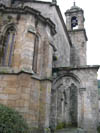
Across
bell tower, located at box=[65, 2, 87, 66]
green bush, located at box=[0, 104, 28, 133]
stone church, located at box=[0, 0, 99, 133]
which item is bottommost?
green bush, located at box=[0, 104, 28, 133]

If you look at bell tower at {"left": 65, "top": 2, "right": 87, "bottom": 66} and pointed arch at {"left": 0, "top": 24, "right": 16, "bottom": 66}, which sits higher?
bell tower at {"left": 65, "top": 2, "right": 87, "bottom": 66}

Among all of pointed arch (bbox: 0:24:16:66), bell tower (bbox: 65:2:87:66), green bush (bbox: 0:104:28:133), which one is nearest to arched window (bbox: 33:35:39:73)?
pointed arch (bbox: 0:24:16:66)

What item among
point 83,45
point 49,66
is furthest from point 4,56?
point 83,45

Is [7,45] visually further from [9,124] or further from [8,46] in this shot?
[9,124]

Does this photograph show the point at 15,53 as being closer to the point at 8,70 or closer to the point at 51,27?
the point at 8,70

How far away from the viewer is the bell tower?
2125 cm

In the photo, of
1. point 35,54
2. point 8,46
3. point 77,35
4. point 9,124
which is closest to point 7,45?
point 8,46

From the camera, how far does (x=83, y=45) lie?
21703mm

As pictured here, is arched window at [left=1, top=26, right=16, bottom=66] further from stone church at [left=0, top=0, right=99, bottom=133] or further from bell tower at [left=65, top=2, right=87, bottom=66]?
bell tower at [left=65, top=2, right=87, bottom=66]

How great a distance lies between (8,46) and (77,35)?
14838 mm

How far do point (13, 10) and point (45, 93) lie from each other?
16.2 feet

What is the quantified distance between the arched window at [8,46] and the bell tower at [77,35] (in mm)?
12911

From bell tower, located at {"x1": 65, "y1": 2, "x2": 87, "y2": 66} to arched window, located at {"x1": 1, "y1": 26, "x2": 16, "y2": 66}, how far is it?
42.4 ft

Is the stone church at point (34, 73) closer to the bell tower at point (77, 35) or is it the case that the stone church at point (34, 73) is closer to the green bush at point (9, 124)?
the green bush at point (9, 124)
